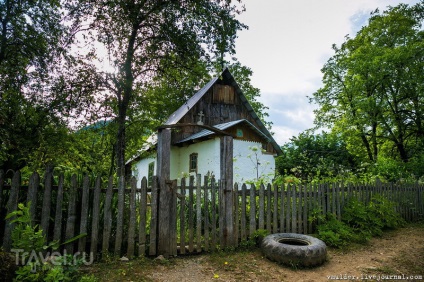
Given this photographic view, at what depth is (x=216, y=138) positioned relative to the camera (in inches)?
562

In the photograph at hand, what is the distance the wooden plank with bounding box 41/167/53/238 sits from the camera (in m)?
3.92

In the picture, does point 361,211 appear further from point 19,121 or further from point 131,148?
point 131,148

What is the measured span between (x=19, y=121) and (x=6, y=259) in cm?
367

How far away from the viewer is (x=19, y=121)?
18.6 feet

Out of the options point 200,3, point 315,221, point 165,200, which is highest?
point 200,3

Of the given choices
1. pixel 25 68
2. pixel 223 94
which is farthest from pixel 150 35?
pixel 223 94

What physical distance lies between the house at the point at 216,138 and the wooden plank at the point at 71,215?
9830 mm

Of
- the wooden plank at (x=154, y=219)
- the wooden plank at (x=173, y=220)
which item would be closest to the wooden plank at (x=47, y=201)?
the wooden plank at (x=154, y=219)

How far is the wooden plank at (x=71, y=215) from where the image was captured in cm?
408

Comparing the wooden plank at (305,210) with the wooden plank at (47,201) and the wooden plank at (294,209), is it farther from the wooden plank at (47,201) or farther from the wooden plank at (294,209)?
the wooden plank at (47,201)

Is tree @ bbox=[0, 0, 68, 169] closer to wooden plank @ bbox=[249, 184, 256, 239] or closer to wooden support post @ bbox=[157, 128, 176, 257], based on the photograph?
wooden support post @ bbox=[157, 128, 176, 257]

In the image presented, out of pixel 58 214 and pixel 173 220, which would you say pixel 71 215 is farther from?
pixel 173 220

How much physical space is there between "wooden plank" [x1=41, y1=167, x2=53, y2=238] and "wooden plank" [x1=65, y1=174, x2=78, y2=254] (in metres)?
0.27

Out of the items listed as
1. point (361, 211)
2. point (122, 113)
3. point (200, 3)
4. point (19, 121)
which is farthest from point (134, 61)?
point (361, 211)
